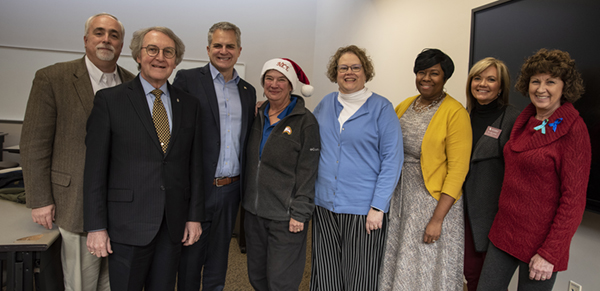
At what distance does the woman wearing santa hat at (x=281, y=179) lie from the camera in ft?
5.88

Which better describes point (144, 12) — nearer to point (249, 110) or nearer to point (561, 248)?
point (249, 110)

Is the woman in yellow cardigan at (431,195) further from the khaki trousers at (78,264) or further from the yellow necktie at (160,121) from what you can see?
the khaki trousers at (78,264)

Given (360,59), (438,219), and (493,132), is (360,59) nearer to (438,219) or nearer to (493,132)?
(493,132)

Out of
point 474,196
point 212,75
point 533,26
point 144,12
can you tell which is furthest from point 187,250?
point 144,12

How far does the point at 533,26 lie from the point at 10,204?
3622mm

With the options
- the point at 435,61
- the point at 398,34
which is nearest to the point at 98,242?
the point at 435,61

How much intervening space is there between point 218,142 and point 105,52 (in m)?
0.75

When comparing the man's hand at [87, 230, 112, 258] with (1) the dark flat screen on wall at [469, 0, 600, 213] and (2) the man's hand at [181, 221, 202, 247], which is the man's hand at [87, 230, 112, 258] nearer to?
(2) the man's hand at [181, 221, 202, 247]

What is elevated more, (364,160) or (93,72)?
(93,72)

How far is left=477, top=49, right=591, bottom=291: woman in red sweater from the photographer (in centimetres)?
136

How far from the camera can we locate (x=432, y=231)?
1768 millimetres

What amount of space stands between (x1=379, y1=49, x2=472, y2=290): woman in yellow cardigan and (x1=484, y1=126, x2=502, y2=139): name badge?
0.12 meters

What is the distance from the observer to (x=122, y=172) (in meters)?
1.44

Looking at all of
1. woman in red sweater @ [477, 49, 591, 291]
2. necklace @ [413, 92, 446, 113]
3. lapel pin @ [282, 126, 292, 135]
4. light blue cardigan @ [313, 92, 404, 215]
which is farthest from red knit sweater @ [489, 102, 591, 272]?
lapel pin @ [282, 126, 292, 135]
